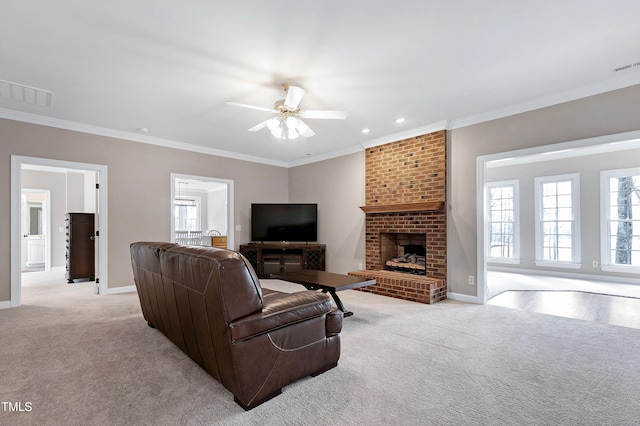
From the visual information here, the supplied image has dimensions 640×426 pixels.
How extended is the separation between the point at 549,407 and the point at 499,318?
6.13ft

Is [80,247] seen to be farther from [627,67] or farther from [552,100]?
[627,67]

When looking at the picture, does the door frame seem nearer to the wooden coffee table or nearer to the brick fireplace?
the wooden coffee table

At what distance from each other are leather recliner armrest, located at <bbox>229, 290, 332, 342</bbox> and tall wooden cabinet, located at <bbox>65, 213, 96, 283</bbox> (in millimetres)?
5529

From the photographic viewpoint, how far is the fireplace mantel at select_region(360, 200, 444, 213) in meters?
4.55

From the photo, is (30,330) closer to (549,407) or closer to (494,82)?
(549,407)

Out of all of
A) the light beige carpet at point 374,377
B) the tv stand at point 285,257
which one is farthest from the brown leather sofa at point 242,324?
the tv stand at point 285,257

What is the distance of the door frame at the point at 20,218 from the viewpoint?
161 inches

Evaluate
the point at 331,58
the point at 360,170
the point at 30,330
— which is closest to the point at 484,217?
the point at 360,170

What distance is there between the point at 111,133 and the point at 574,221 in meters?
8.84

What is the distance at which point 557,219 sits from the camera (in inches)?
265

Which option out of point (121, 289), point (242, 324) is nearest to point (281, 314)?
point (242, 324)

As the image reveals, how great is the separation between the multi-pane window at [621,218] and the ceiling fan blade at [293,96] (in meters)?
6.58

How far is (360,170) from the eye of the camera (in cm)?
578

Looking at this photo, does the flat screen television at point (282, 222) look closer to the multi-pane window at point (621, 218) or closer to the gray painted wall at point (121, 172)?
the gray painted wall at point (121, 172)
